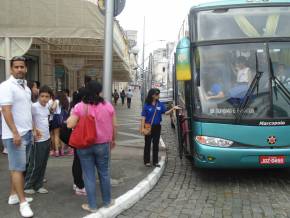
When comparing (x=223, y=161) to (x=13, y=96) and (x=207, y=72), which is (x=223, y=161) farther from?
(x=13, y=96)

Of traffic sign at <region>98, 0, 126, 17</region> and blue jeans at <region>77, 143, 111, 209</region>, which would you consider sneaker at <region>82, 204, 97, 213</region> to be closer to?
blue jeans at <region>77, 143, 111, 209</region>

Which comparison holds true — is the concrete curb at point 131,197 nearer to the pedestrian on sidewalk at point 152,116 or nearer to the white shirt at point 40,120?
the pedestrian on sidewalk at point 152,116

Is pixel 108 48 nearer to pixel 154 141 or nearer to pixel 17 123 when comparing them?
pixel 17 123

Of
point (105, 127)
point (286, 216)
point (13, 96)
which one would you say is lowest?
point (286, 216)

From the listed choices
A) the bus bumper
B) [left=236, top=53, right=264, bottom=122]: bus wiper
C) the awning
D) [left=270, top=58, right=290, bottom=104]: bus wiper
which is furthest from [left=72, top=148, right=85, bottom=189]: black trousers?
the awning

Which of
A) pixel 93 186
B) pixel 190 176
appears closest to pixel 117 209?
pixel 93 186

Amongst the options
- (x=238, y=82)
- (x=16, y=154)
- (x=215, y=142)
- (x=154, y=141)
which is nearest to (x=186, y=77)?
(x=238, y=82)

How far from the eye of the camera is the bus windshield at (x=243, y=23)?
7633 mm

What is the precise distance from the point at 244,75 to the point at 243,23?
0.97 meters

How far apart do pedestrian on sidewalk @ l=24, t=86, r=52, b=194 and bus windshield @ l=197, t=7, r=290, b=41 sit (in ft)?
10.1

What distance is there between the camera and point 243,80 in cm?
744

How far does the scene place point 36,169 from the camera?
6.34 meters

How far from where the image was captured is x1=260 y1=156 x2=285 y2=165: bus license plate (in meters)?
7.19

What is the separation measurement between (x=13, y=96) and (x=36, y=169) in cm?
149
